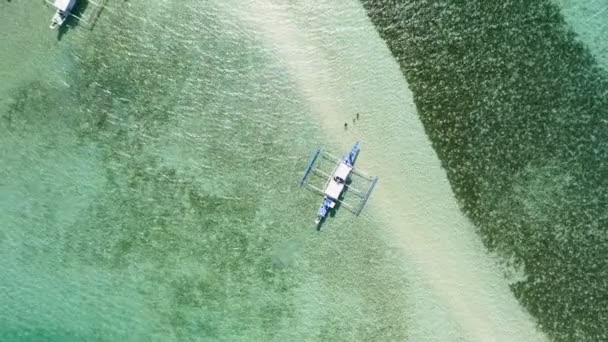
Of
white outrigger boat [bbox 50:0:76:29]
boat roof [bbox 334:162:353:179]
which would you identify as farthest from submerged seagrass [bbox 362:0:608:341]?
white outrigger boat [bbox 50:0:76:29]

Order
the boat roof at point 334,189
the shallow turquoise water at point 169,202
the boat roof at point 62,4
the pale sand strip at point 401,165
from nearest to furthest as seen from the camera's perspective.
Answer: the boat roof at point 62,4 → the boat roof at point 334,189 → the pale sand strip at point 401,165 → the shallow turquoise water at point 169,202

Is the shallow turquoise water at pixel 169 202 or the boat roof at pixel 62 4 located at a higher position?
the boat roof at pixel 62 4

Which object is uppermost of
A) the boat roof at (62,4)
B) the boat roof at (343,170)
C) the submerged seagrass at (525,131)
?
the submerged seagrass at (525,131)

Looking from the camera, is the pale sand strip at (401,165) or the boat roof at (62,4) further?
the pale sand strip at (401,165)


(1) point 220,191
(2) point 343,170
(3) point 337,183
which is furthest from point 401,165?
(1) point 220,191

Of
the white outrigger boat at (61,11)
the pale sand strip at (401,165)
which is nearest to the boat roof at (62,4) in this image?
the white outrigger boat at (61,11)

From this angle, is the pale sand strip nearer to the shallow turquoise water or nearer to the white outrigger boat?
the shallow turquoise water

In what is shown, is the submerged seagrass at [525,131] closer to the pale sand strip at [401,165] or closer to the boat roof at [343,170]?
the pale sand strip at [401,165]

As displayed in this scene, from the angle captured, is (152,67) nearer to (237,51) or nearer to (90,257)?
(237,51)

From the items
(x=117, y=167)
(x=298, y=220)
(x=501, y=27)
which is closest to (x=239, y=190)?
(x=298, y=220)
